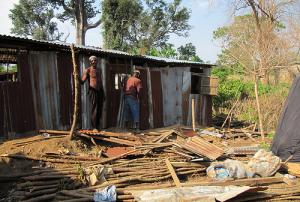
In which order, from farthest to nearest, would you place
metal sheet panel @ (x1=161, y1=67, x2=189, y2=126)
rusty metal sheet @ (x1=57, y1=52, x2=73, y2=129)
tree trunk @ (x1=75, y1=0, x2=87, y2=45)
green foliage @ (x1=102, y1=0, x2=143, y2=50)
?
green foliage @ (x1=102, y1=0, x2=143, y2=50)
tree trunk @ (x1=75, y1=0, x2=87, y2=45)
metal sheet panel @ (x1=161, y1=67, x2=189, y2=126)
rusty metal sheet @ (x1=57, y1=52, x2=73, y2=129)

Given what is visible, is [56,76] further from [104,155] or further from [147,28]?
[147,28]

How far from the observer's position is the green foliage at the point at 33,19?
3235cm

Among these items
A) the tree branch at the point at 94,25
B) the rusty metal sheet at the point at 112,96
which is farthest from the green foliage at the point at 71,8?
the rusty metal sheet at the point at 112,96

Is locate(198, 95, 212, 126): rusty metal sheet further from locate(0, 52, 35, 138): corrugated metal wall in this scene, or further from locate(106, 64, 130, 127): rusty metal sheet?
locate(0, 52, 35, 138): corrugated metal wall

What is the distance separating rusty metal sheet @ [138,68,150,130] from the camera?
13.3 m

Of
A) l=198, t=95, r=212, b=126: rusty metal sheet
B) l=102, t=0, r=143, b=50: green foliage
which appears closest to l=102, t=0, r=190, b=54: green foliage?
l=102, t=0, r=143, b=50: green foliage

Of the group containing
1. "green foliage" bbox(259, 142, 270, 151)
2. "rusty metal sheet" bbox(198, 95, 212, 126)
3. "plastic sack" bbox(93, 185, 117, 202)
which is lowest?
"plastic sack" bbox(93, 185, 117, 202)

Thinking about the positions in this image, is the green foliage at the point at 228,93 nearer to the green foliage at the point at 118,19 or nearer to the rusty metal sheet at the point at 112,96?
the rusty metal sheet at the point at 112,96

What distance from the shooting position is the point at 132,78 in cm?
1179

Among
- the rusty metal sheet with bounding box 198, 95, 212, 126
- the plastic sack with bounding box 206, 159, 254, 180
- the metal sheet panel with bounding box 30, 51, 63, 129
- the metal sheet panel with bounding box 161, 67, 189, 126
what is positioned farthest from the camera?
the rusty metal sheet with bounding box 198, 95, 212, 126

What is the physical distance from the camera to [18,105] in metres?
9.37

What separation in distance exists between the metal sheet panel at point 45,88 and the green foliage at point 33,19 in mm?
23164

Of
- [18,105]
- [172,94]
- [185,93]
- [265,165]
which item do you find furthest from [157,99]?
[265,165]

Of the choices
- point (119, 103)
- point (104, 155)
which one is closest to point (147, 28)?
point (119, 103)
